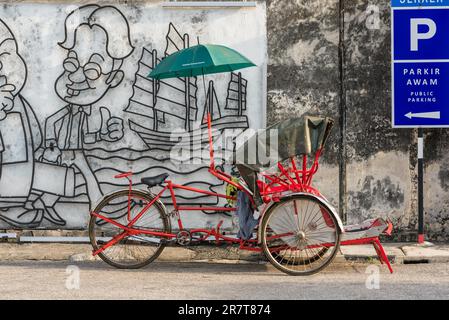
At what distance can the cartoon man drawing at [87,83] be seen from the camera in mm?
9859

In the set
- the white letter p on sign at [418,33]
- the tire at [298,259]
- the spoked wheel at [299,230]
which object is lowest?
the tire at [298,259]

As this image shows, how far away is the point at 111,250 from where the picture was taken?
796cm

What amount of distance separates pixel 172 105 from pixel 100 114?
1.00 metres

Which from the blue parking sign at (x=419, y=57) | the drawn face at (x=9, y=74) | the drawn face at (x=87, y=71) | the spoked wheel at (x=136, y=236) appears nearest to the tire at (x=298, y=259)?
the spoked wheel at (x=136, y=236)

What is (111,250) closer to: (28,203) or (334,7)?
(28,203)

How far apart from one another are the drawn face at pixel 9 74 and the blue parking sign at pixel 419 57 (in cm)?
507

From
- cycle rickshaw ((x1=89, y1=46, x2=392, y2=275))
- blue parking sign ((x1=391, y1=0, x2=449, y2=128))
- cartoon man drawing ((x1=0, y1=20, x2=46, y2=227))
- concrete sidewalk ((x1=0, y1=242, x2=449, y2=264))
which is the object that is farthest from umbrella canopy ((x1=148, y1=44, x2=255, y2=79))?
cartoon man drawing ((x1=0, y1=20, x2=46, y2=227))

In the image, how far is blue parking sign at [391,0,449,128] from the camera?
30.8ft

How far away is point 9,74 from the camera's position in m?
9.86

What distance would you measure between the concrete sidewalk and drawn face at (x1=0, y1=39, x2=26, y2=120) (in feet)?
6.58

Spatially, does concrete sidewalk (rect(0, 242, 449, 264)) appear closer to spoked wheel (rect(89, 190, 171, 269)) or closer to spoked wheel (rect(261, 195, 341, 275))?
spoked wheel (rect(89, 190, 171, 269))

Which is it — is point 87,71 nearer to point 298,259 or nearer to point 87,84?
point 87,84

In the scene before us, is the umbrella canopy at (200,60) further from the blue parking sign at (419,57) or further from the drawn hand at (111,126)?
the blue parking sign at (419,57)

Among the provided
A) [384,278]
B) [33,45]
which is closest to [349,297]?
[384,278]
